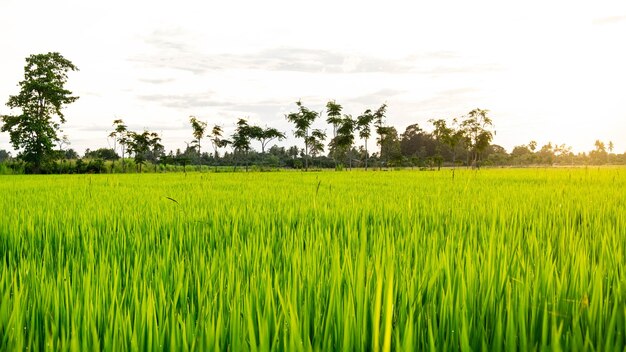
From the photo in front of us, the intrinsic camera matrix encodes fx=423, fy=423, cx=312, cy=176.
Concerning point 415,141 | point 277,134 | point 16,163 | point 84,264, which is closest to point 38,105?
point 16,163

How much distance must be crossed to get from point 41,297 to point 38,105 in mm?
44186

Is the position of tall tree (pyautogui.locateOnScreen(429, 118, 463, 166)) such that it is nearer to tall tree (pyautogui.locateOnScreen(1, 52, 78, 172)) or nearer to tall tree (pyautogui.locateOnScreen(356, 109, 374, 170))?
tall tree (pyautogui.locateOnScreen(356, 109, 374, 170))

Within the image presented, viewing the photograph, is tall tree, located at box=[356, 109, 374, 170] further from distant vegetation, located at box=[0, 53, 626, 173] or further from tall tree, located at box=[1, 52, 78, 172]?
tall tree, located at box=[1, 52, 78, 172]

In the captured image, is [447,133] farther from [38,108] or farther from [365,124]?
[38,108]

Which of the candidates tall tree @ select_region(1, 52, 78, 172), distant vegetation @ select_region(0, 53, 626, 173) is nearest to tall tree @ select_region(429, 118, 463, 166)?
distant vegetation @ select_region(0, 53, 626, 173)

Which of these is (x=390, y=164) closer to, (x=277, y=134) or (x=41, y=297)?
(x=277, y=134)

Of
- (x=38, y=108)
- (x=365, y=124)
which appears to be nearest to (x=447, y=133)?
(x=365, y=124)

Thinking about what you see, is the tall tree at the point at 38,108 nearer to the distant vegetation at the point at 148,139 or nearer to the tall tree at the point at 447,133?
the distant vegetation at the point at 148,139

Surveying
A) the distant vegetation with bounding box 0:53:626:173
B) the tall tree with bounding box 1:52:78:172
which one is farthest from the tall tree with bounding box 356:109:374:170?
the tall tree with bounding box 1:52:78:172

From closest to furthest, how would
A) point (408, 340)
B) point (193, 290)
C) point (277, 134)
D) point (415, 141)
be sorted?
point (408, 340) < point (193, 290) < point (277, 134) < point (415, 141)

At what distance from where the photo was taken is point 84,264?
220 cm

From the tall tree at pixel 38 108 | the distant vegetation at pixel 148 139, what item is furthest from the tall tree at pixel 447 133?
the tall tree at pixel 38 108

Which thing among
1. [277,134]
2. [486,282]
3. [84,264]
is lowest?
[84,264]

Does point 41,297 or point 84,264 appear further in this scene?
point 84,264
